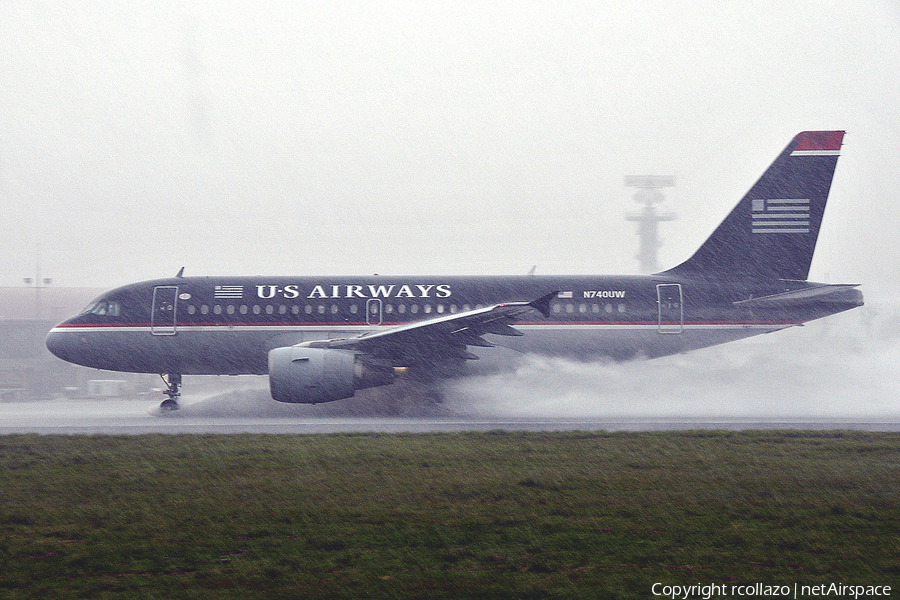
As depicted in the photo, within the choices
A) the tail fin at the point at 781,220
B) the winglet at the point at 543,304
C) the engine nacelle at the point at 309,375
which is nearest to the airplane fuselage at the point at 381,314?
the tail fin at the point at 781,220

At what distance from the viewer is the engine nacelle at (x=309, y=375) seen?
16.8m

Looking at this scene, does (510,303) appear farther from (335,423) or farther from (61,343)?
(61,343)

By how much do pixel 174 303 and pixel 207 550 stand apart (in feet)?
47.5

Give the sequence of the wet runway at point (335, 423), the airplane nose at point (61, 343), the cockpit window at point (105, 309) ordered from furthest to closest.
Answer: the cockpit window at point (105, 309) < the airplane nose at point (61, 343) < the wet runway at point (335, 423)

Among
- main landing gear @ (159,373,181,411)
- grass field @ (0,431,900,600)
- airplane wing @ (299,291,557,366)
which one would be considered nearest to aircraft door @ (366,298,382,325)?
airplane wing @ (299,291,557,366)

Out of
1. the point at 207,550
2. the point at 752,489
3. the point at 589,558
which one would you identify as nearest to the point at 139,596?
the point at 207,550

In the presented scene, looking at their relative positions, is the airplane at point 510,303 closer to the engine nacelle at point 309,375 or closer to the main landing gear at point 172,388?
the main landing gear at point 172,388

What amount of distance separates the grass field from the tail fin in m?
8.17

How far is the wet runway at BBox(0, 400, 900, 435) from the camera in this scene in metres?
15.0

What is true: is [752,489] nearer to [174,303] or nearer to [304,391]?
[304,391]

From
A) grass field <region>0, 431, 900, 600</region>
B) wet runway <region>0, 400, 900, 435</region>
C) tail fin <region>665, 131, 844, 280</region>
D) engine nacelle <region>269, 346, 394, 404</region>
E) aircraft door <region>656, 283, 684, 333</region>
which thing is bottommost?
wet runway <region>0, 400, 900, 435</region>

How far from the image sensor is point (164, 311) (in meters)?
19.8

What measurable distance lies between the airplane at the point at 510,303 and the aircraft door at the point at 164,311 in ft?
0.08

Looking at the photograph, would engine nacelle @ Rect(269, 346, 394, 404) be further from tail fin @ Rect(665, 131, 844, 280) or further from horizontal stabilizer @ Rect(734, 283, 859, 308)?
horizontal stabilizer @ Rect(734, 283, 859, 308)
